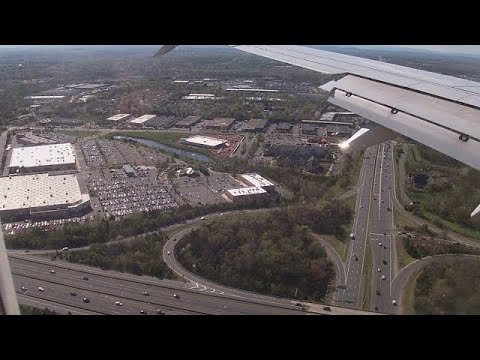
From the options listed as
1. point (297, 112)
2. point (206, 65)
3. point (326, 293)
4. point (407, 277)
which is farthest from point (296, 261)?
point (206, 65)

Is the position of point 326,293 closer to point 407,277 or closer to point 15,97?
point 407,277

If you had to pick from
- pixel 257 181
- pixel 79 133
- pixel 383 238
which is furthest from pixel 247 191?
pixel 79 133

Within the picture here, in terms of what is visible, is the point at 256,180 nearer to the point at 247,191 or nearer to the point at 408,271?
A: the point at 247,191

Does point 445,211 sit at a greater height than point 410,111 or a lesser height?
lesser

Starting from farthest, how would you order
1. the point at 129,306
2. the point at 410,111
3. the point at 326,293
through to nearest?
the point at 326,293
the point at 129,306
the point at 410,111

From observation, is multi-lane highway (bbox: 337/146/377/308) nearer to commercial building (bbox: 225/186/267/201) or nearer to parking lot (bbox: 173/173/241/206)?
commercial building (bbox: 225/186/267/201)

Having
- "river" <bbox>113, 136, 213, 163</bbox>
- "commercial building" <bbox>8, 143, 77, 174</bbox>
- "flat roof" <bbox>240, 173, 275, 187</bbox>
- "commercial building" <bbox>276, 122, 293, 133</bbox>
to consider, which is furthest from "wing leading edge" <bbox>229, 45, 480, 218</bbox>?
"commercial building" <bbox>276, 122, 293, 133</bbox>

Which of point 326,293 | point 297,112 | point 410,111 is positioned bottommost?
point 326,293
